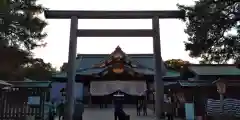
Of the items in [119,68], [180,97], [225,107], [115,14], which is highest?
[115,14]

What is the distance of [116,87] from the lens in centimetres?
2594

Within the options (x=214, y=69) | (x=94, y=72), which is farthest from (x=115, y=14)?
(x=94, y=72)

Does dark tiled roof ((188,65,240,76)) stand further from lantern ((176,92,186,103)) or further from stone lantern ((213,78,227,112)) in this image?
stone lantern ((213,78,227,112))

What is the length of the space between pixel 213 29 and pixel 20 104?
9.39 meters

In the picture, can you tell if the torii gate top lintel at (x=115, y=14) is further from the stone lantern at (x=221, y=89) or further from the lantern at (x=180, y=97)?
the lantern at (x=180, y=97)

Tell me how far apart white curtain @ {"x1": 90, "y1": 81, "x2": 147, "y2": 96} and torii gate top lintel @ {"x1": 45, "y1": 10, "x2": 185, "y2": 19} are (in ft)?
49.5

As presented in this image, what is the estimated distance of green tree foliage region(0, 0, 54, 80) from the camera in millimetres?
13102

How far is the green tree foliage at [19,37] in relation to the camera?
13.1 m

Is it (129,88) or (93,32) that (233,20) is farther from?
(129,88)

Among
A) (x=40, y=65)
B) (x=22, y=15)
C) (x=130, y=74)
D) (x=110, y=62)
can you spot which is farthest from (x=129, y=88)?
(x=22, y=15)

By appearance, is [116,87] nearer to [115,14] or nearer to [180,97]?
[180,97]

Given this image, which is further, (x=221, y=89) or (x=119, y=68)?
(x=119, y=68)

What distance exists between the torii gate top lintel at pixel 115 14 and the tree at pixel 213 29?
6.30 ft

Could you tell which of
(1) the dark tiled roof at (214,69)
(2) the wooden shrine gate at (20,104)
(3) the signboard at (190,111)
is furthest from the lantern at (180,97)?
(2) the wooden shrine gate at (20,104)
